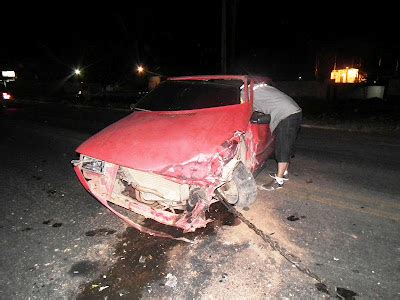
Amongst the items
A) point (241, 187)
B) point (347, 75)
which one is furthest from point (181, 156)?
point (347, 75)

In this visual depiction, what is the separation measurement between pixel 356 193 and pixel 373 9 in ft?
82.1

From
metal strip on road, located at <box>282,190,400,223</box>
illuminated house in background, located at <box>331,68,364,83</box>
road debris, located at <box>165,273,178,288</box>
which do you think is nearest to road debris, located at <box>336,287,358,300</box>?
road debris, located at <box>165,273,178,288</box>

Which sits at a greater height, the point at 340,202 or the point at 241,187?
the point at 241,187

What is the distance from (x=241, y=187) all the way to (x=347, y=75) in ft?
83.8

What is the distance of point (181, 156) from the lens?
3279 millimetres

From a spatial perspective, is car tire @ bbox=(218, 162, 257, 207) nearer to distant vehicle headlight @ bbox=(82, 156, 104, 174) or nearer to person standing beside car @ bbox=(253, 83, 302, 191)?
person standing beside car @ bbox=(253, 83, 302, 191)

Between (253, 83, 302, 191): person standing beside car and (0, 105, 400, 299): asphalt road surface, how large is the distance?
2.11 ft

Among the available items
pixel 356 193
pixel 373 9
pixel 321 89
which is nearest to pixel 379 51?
pixel 373 9

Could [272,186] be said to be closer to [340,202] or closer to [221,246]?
[340,202]

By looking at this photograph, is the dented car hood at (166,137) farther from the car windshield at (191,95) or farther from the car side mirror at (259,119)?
the car windshield at (191,95)

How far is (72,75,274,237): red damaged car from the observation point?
3.29m

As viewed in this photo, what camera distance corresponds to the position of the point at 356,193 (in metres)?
4.71

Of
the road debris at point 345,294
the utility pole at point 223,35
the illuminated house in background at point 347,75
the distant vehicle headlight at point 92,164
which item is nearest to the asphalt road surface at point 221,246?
the road debris at point 345,294

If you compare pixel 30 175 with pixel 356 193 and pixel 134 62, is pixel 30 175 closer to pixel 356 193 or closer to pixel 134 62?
pixel 356 193
